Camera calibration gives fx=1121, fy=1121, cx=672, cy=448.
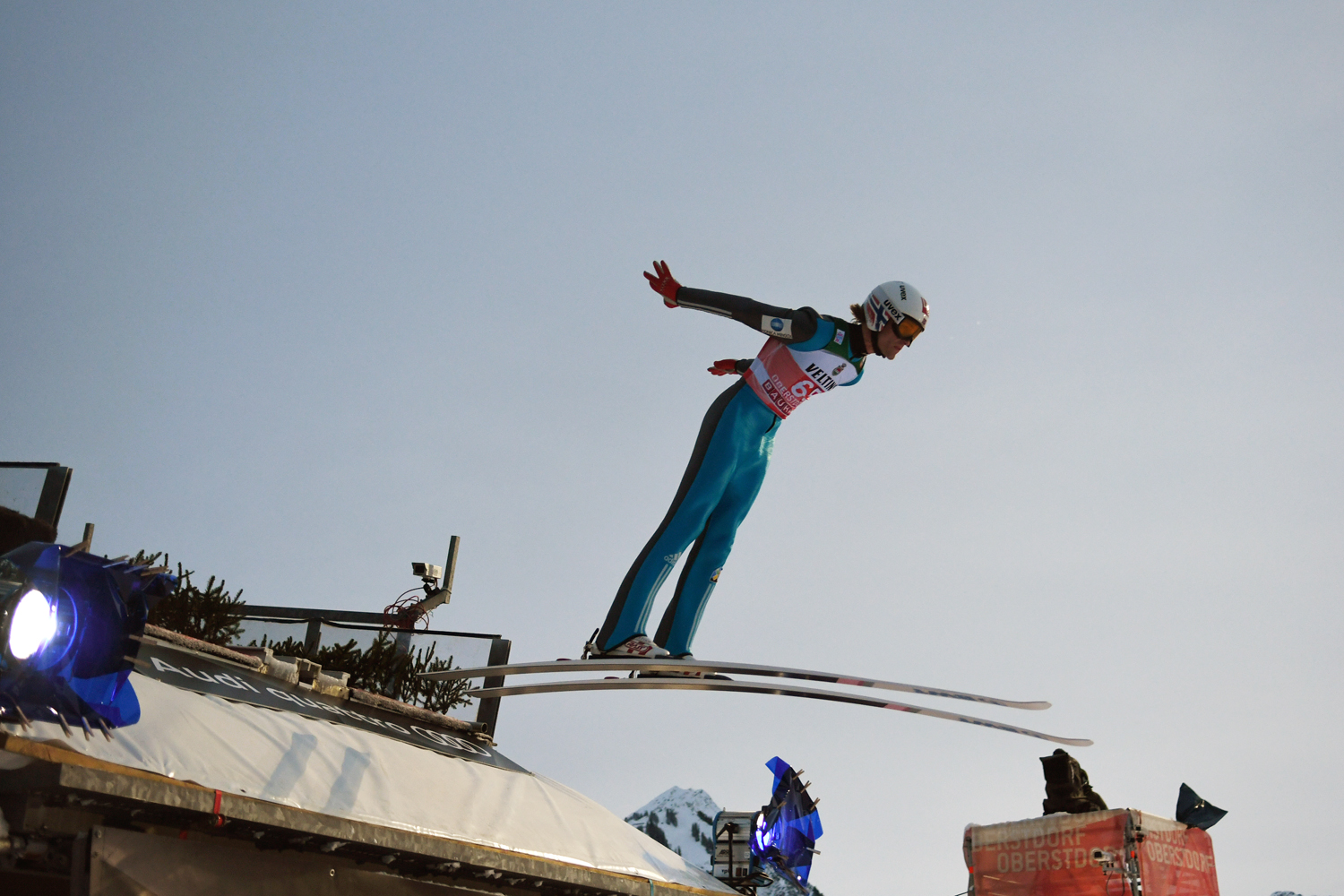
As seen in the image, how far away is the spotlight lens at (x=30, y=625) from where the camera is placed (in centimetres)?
323

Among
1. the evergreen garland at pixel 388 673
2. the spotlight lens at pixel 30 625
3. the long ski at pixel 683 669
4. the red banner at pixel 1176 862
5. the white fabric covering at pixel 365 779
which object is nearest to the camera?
the spotlight lens at pixel 30 625

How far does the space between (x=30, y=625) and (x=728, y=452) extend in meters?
3.11

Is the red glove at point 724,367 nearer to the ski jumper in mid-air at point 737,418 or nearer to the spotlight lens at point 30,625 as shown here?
the ski jumper in mid-air at point 737,418

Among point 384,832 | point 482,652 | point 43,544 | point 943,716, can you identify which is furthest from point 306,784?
point 482,652

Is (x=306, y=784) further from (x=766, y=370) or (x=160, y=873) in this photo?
(x=766, y=370)

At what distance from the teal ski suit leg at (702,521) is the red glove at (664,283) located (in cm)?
59

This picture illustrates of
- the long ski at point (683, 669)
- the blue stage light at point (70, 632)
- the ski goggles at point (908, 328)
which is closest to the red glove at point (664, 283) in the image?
the ski goggles at point (908, 328)

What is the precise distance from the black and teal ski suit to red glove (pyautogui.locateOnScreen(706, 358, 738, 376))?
0.14 metres

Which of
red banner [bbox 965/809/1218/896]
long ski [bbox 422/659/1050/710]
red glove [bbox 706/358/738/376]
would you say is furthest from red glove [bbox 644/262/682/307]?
red banner [bbox 965/809/1218/896]

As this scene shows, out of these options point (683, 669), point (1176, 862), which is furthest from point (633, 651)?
point (1176, 862)

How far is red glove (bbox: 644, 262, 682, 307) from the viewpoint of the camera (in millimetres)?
5332

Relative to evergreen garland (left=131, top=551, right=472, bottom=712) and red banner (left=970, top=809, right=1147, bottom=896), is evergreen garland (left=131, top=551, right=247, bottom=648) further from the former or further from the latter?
red banner (left=970, top=809, right=1147, bottom=896)

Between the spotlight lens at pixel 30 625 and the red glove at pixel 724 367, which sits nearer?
the spotlight lens at pixel 30 625

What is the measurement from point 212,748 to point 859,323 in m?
3.48
